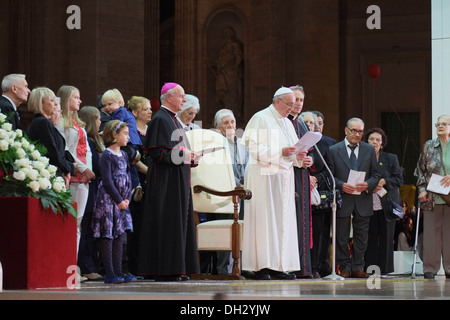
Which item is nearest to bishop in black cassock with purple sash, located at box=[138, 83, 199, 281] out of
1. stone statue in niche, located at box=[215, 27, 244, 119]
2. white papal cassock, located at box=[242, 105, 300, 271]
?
white papal cassock, located at box=[242, 105, 300, 271]

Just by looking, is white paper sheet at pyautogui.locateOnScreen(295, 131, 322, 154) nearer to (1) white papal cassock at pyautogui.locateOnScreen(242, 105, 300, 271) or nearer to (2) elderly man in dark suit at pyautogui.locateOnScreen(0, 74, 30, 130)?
(1) white papal cassock at pyautogui.locateOnScreen(242, 105, 300, 271)

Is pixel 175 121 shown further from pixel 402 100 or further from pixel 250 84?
pixel 402 100

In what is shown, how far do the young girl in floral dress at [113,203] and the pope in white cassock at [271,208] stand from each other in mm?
1514

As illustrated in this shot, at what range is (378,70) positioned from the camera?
2327 centimetres

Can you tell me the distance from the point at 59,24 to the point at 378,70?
24.9ft

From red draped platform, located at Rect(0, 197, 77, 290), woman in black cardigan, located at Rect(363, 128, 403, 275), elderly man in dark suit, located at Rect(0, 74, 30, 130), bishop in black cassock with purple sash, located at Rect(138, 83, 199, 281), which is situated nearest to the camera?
red draped platform, located at Rect(0, 197, 77, 290)

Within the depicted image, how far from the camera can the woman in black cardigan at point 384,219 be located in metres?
12.6

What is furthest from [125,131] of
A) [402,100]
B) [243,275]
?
[402,100]

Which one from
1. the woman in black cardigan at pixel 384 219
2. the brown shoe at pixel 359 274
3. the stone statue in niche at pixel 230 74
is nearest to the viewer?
the brown shoe at pixel 359 274

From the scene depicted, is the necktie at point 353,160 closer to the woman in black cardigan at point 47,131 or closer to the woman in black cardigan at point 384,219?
the woman in black cardigan at point 384,219

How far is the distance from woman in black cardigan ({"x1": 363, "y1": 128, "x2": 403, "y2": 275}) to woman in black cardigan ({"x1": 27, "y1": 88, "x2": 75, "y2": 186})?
454cm

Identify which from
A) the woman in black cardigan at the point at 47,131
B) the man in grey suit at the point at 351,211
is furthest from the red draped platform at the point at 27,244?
the man in grey suit at the point at 351,211

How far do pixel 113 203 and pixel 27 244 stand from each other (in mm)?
1793

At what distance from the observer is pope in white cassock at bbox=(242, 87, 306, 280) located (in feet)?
34.7
